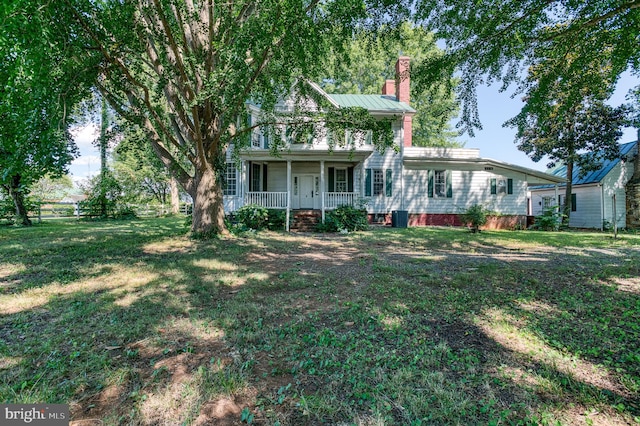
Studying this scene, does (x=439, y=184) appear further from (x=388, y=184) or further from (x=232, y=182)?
(x=232, y=182)

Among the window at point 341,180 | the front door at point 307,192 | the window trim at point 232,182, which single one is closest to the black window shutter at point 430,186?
the window at point 341,180

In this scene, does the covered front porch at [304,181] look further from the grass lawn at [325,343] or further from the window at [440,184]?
the grass lawn at [325,343]

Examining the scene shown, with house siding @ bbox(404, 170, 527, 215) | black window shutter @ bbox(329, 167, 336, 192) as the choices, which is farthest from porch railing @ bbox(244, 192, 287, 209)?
house siding @ bbox(404, 170, 527, 215)

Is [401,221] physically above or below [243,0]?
below

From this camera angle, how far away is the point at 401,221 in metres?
15.5

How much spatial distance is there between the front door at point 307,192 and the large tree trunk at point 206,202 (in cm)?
676

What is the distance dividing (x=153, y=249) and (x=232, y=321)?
19.3 feet

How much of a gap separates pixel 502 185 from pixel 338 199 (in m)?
9.91

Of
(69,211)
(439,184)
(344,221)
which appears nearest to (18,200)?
(69,211)

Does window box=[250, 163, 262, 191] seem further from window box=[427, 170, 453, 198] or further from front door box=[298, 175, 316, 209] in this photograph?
window box=[427, 170, 453, 198]

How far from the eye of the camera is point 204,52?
7902mm

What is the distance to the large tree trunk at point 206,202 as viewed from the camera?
32.4 feet

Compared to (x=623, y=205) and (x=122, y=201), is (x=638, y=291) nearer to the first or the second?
(x=623, y=205)

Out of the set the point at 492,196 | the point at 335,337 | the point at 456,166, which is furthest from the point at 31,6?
the point at 492,196
